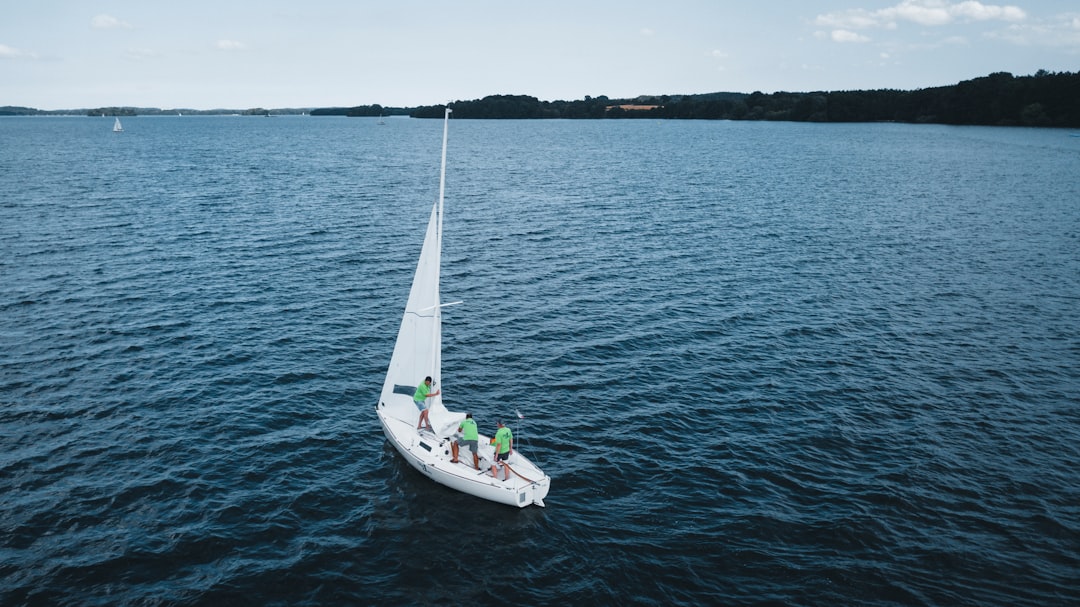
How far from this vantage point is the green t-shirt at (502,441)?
86.7 ft

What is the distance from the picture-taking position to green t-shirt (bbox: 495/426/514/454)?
26438mm

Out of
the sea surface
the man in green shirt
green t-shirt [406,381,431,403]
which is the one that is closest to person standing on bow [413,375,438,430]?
green t-shirt [406,381,431,403]

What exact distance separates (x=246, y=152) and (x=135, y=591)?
165 m

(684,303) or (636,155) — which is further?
(636,155)

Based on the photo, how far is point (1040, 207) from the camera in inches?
→ 3287

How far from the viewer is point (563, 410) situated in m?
34.2

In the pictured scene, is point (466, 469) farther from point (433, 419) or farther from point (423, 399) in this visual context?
point (423, 399)

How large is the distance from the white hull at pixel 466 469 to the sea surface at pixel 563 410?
2.49 ft

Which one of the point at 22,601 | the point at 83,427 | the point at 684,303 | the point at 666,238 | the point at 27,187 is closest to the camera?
the point at 22,601

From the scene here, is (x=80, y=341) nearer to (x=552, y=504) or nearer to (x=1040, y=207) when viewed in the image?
(x=552, y=504)

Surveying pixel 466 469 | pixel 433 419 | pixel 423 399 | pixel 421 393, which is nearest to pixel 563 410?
pixel 433 419

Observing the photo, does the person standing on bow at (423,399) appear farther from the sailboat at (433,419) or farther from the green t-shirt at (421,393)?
the sailboat at (433,419)

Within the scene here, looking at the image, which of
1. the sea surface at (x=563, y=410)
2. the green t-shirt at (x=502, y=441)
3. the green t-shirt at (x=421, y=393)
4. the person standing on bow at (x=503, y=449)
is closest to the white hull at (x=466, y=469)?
the person standing on bow at (x=503, y=449)

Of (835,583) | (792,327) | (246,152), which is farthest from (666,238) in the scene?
(246,152)
